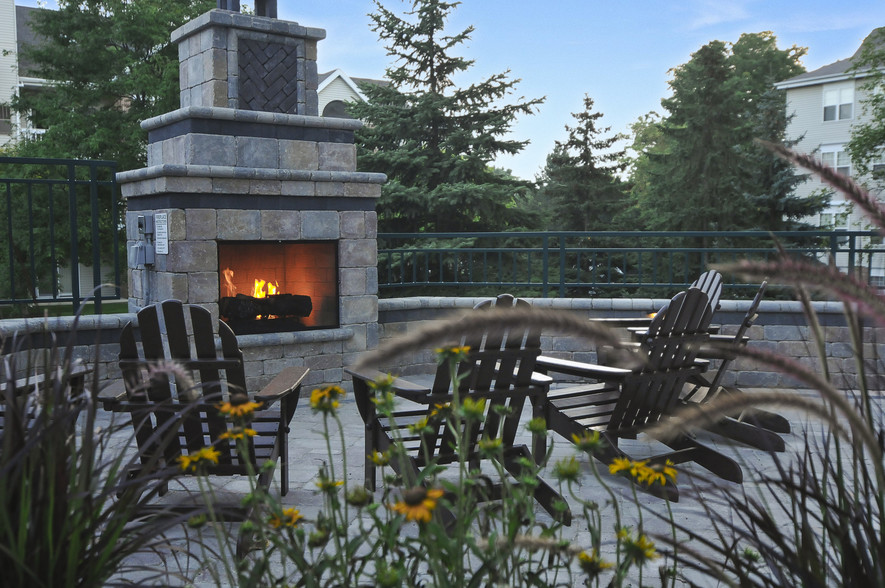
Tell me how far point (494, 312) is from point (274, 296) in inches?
237

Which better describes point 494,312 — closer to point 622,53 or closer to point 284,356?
point 284,356

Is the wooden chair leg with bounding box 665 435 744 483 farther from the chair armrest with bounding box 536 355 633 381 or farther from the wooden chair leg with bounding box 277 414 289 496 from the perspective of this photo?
the wooden chair leg with bounding box 277 414 289 496

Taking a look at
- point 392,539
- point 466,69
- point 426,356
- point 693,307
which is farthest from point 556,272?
point 392,539

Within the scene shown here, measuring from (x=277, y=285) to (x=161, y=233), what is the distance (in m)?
1.15

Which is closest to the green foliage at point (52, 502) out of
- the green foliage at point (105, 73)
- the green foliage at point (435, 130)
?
the green foliage at point (435, 130)

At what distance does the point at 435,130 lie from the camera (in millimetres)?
17141

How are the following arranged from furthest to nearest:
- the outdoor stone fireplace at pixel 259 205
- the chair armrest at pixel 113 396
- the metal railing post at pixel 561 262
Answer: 1. the metal railing post at pixel 561 262
2. the outdoor stone fireplace at pixel 259 205
3. the chair armrest at pixel 113 396

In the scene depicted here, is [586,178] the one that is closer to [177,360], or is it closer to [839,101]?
[839,101]

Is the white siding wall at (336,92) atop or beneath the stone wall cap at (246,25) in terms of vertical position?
atop

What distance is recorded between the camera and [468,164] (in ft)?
54.2

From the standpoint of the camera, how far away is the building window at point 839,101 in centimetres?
2700

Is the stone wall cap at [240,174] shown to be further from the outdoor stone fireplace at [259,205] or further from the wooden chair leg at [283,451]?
the wooden chair leg at [283,451]

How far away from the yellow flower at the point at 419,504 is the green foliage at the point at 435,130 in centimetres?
1493

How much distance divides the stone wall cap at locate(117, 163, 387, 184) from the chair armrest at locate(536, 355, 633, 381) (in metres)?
2.95
